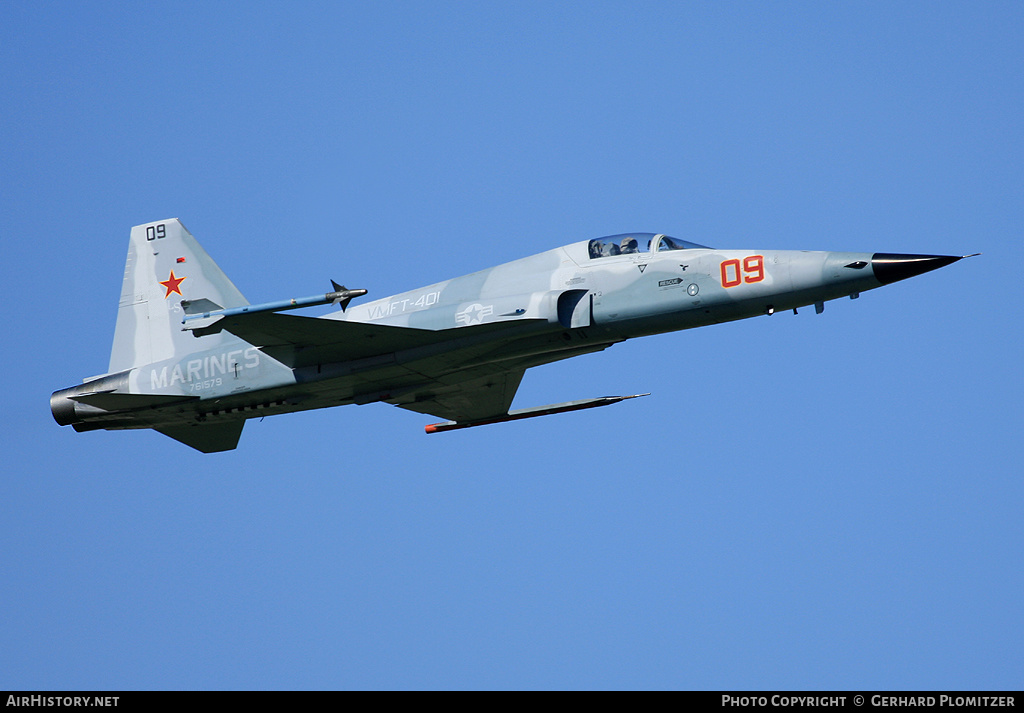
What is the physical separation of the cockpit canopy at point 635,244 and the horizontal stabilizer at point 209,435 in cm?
805

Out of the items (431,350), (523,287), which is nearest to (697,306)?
(523,287)

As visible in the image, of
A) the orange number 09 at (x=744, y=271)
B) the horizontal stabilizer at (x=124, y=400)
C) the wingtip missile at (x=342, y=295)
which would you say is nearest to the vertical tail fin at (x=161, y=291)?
the horizontal stabilizer at (x=124, y=400)

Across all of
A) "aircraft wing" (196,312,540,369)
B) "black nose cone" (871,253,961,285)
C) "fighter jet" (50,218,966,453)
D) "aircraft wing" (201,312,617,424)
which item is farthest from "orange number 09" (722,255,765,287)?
"aircraft wing" (196,312,540,369)

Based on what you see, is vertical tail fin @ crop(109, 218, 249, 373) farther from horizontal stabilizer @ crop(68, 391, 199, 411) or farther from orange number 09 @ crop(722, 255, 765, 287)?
orange number 09 @ crop(722, 255, 765, 287)

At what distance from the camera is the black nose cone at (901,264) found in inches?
702

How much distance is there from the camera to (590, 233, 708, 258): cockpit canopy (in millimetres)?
19577

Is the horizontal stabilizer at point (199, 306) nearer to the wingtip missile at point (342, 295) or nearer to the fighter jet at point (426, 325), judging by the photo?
the fighter jet at point (426, 325)

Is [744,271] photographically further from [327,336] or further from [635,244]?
[327,336]

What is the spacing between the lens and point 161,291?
23.2 meters

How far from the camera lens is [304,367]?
20.7 metres
